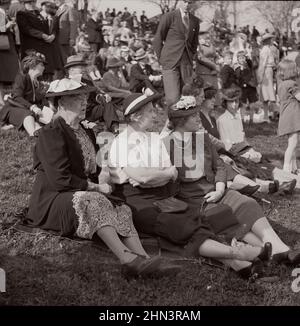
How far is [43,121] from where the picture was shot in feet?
28.0

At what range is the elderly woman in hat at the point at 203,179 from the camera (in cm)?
547

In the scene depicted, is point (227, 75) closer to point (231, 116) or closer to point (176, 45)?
point (176, 45)

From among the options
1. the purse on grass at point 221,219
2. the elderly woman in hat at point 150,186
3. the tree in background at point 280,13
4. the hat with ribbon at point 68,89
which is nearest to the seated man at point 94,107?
the elderly woman in hat at point 150,186

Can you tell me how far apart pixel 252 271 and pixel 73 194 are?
155cm

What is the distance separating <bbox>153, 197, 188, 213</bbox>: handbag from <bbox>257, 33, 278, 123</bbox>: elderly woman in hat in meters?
9.39

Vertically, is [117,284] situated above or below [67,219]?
below

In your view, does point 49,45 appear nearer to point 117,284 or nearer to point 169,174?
point 169,174

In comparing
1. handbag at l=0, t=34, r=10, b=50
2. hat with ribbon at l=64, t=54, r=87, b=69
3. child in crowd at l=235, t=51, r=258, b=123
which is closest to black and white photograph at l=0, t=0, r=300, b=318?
hat with ribbon at l=64, t=54, r=87, b=69

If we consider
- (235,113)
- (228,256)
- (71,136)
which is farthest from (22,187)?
(235,113)

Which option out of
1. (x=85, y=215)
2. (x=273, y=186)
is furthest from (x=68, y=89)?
(x=273, y=186)

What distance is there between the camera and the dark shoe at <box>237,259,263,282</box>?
192 inches

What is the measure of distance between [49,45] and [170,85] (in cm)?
221

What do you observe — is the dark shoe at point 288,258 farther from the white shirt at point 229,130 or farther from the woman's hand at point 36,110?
the woman's hand at point 36,110

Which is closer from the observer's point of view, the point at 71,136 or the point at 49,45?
the point at 71,136
